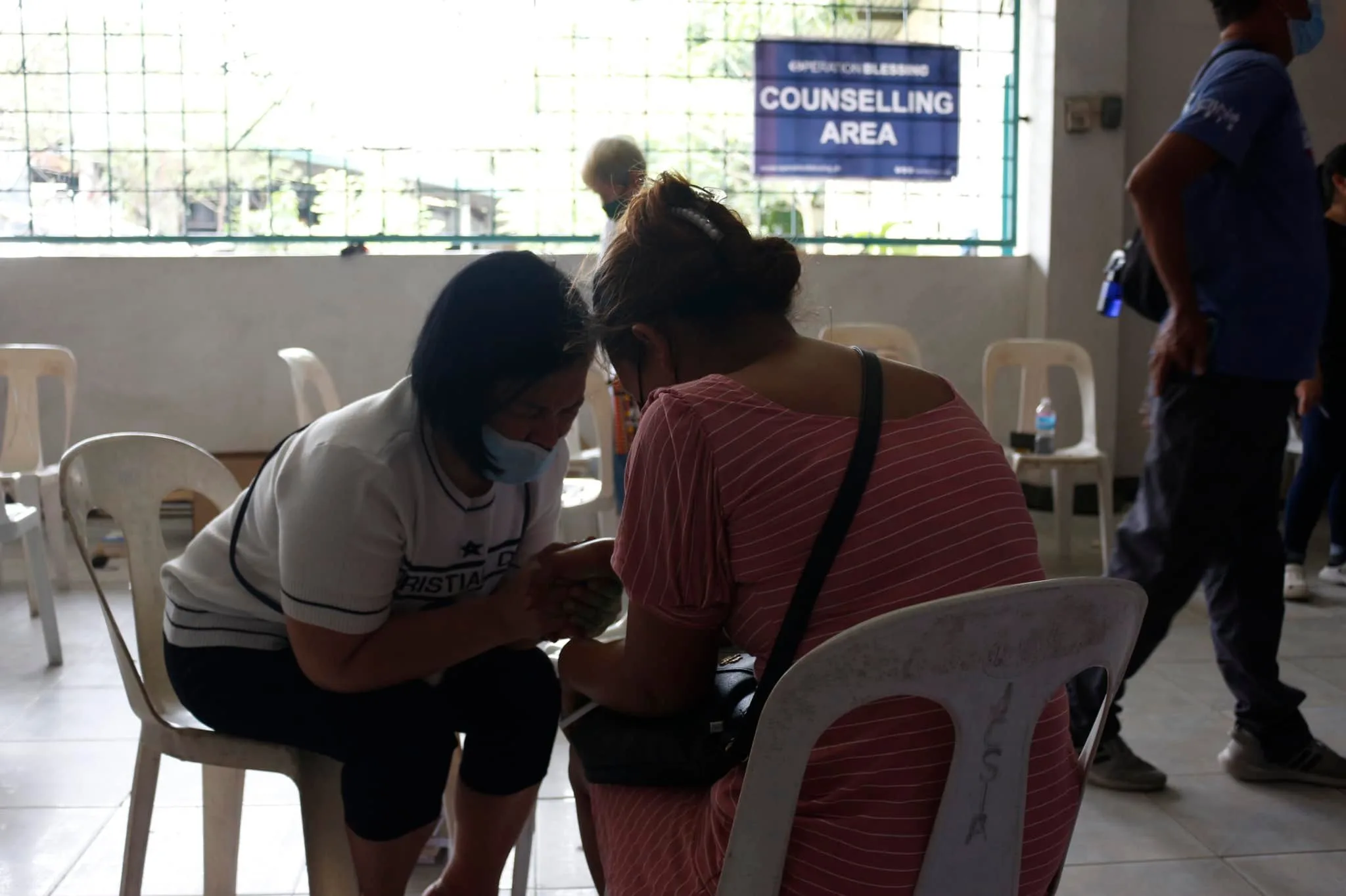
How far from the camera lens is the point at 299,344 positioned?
508 centimetres

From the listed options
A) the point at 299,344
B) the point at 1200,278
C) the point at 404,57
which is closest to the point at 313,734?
the point at 1200,278

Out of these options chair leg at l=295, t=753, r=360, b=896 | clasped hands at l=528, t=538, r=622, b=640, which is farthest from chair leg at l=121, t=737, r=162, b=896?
clasped hands at l=528, t=538, r=622, b=640

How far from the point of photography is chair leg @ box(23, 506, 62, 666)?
3.22 meters

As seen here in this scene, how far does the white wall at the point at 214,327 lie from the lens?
4926mm

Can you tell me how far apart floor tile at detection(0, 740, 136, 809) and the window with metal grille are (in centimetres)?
293

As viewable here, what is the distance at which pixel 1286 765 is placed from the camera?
2404 millimetres

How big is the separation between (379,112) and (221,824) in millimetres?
3903

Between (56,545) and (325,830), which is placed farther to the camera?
(56,545)

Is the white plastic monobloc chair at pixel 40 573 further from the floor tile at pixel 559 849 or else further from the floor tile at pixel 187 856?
the floor tile at pixel 559 849

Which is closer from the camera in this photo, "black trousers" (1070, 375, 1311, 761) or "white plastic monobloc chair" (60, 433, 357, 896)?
"white plastic monobloc chair" (60, 433, 357, 896)

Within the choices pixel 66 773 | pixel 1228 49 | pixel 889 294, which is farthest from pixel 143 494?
pixel 889 294

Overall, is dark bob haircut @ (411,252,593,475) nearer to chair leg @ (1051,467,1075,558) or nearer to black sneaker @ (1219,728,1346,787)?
black sneaker @ (1219,728,1346,787)

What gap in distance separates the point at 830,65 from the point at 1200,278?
342cm

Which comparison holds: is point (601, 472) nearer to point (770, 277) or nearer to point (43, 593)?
point (43, 593)
